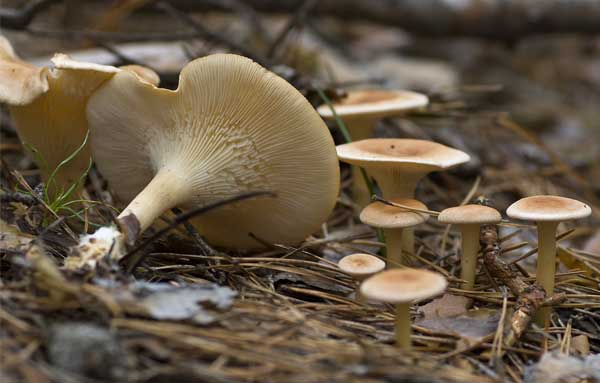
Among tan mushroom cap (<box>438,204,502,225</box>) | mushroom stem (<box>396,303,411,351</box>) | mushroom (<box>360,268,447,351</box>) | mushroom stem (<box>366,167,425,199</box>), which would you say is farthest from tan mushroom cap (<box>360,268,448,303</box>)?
mushroom stem (<box>366,167,425,199</box>)

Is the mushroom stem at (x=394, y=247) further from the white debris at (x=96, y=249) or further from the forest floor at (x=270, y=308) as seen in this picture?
the white debris at (x=96, y=249)

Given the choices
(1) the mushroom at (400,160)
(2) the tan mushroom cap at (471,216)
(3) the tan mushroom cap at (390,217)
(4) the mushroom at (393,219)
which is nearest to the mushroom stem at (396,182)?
(1) the mushroom at (400,160)

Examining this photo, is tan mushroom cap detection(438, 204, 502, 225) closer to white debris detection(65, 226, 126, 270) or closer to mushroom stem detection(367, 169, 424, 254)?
mushroom stem detection(367, 169, 424, 254)

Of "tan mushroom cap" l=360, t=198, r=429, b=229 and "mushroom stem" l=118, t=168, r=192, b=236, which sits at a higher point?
"tan mushroom cap" l=360, t=198, r=429, b=229

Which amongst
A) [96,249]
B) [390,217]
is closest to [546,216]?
[390,217]

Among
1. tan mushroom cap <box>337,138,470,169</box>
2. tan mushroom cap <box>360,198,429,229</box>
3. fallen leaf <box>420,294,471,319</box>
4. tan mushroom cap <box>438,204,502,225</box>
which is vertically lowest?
fallen leaf <box>420,294,471,319</box>

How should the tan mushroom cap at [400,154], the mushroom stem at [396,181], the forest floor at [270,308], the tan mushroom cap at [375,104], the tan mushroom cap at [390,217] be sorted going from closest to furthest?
the forest floor at [270,308] < the tan mushroom cap at [390,217] < the tan mushroom cap at [400,154] < the mushroom stem at [396,181] < the tan mushroom cap at [375,104]

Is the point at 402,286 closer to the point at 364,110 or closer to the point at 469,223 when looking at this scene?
the point at 469,223
